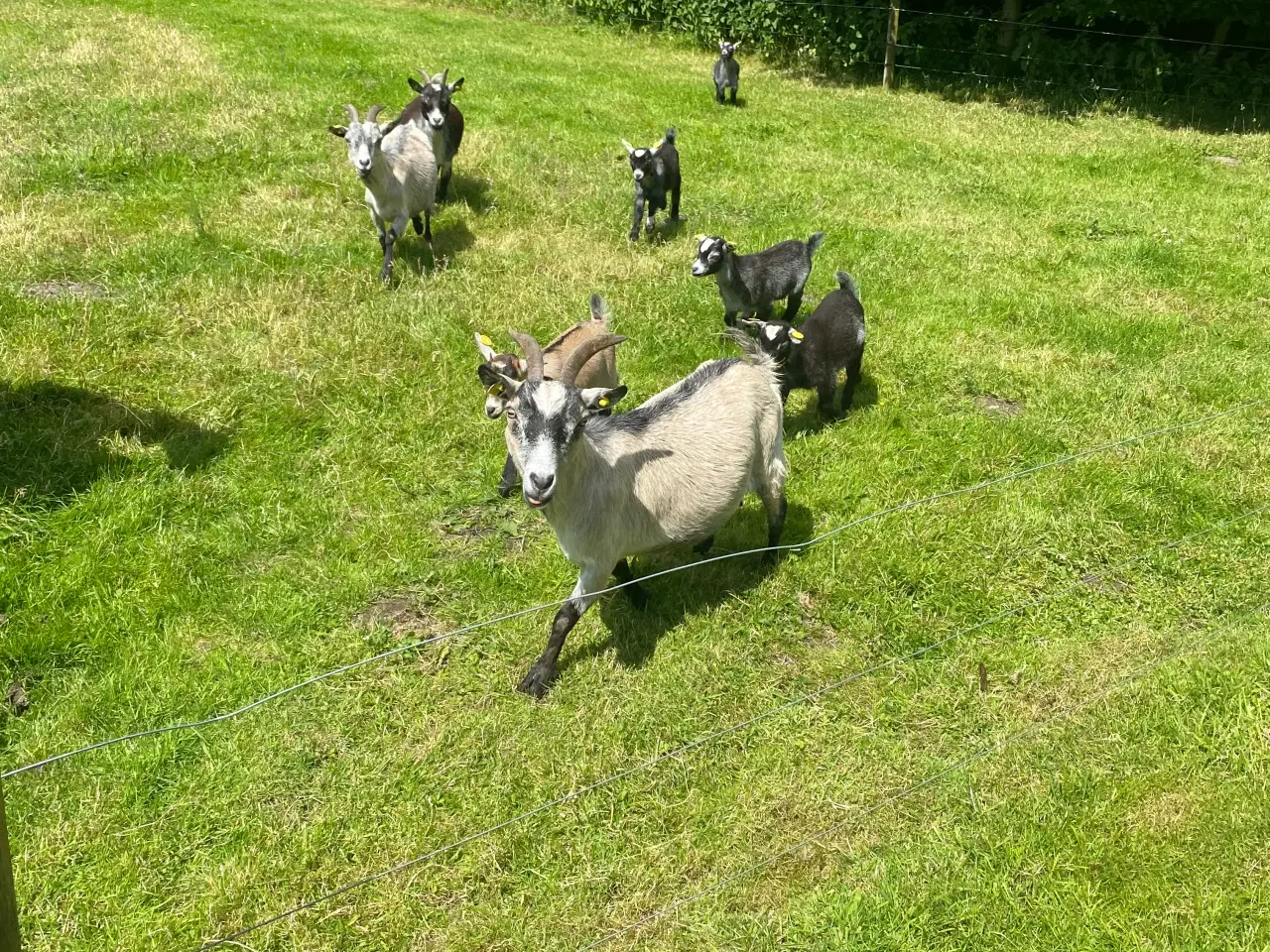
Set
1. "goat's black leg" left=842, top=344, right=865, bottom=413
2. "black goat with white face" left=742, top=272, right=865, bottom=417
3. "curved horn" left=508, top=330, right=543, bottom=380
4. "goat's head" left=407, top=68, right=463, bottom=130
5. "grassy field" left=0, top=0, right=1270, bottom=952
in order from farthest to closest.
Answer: "goat's head" left=407, top=68, right=463, bottom=130, "goat's black leg" left=842, top=344, right=865, bottom=413, "black goat with white face" left=742, top=272, right=865, bottom=417, "curved horn" left=508, top=330, right=543, bottom=380, "grassy field" left=0, top=0, right=1270, bottom=952

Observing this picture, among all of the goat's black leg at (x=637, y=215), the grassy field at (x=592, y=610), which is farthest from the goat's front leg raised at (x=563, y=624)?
the goat's black leg at (x=637, y=215)

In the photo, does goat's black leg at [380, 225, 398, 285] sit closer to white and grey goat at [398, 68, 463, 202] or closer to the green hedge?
white and grey goat at [398, 68, 463, 202]

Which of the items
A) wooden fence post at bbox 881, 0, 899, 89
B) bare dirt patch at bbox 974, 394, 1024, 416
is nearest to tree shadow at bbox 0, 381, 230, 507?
bare dirt patch at bbox 974, 394, 1024, 416

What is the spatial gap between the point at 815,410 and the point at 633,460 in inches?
97.2

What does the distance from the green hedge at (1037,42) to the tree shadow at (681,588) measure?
12945 mm

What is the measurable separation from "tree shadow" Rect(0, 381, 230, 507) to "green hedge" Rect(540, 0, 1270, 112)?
1455 cm

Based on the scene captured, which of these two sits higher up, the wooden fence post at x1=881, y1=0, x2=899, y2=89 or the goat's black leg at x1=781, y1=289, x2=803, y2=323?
the wooden fence post at x1=881, y1=0, x2=899, y2=89

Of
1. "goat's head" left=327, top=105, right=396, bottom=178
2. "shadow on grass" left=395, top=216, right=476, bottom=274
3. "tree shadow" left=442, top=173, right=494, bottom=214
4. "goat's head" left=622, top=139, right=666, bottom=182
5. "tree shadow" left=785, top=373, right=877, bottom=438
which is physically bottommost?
"tree shadow" left=785, top=373, right=877, bottom=438

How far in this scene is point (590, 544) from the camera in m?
3.90

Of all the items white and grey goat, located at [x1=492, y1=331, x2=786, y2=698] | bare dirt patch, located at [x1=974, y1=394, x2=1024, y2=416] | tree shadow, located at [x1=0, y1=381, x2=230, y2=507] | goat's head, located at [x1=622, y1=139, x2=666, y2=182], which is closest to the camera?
white and grey goat, located at [x1=492, y1=331, x2=786, y2=698]

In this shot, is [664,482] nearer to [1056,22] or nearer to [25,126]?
[25,126]

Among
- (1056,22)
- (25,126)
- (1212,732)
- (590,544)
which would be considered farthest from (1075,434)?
(1056,22)

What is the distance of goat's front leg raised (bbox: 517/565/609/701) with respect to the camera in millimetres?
3949

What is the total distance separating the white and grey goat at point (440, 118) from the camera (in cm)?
845
